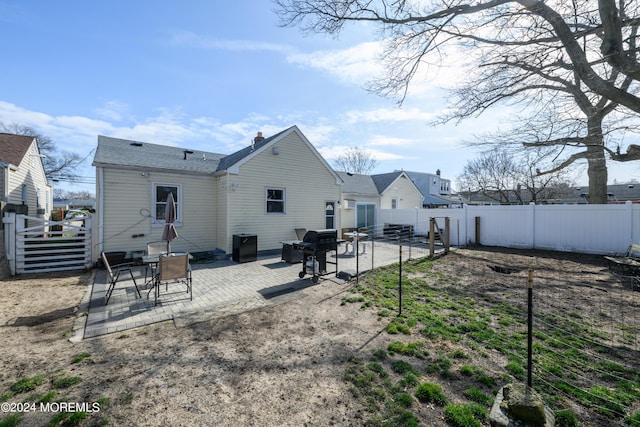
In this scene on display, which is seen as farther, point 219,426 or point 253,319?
point 253,319

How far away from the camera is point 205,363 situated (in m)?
3.29

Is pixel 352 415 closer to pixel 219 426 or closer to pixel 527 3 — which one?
pixel 219 426

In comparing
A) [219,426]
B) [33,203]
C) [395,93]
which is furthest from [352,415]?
[33,203]

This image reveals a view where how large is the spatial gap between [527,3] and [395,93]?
10.8 ft

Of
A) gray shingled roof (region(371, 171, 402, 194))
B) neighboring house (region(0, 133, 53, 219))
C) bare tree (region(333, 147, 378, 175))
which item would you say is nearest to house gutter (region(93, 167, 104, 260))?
neighboring house (region(0, 133, 53, 219))

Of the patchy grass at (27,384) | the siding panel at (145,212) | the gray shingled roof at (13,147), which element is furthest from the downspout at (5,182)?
the patchy grass at (27,384)

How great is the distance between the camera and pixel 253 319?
15.4 feet

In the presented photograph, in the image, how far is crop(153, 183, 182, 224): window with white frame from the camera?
991 centimetres

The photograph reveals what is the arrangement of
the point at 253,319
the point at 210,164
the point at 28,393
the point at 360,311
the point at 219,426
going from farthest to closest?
the point at 210,164
the point at 360,311
the point at 253,319
the point at 28,393
the point at 219,426

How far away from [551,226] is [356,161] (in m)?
30.5

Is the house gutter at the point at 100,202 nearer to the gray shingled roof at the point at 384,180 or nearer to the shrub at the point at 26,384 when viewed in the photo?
the shrub at the point at 26,384

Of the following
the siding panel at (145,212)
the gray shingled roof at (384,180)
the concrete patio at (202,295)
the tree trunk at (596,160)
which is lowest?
the concrete patio at (202,295)

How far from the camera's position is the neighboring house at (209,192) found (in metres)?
9.23

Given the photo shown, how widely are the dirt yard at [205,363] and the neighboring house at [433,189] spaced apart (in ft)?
102
